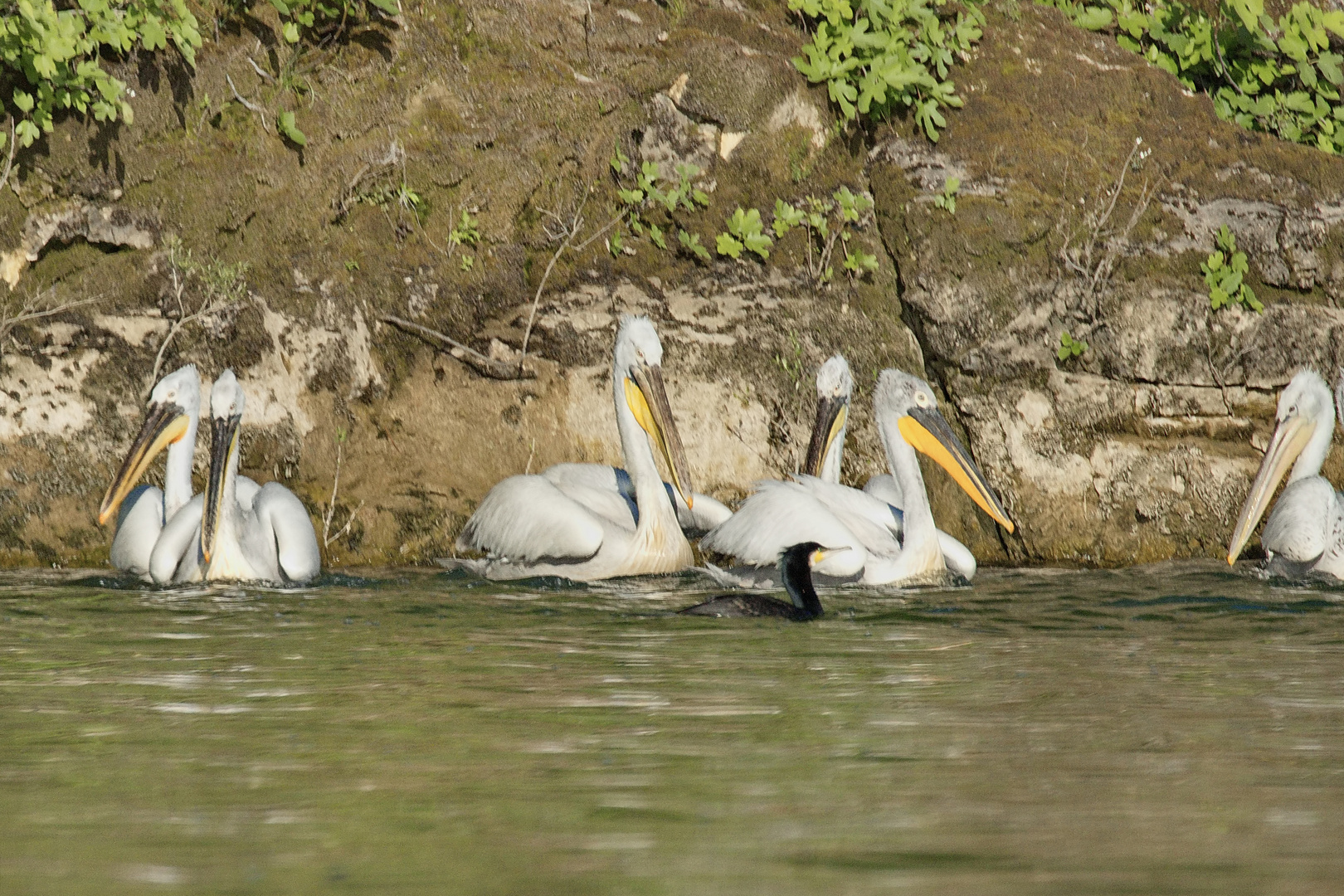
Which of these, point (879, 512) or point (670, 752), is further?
point (879, 512)

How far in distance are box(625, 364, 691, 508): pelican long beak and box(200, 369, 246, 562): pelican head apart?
6.29ft

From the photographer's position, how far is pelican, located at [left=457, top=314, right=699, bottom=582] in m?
7.35

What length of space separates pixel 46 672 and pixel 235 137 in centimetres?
496

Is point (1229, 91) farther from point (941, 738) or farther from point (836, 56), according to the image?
point (941, 738)

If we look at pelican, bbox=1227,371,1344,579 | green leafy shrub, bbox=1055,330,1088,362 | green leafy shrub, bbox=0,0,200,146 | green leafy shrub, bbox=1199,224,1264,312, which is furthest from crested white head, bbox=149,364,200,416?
green leafy shrub, bbox=1199,224,1264,312

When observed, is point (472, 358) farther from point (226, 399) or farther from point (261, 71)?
point (261, 71)

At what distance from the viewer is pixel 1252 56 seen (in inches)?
414

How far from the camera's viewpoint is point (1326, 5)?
34.8 ft

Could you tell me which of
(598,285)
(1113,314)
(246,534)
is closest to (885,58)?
(1113,314)

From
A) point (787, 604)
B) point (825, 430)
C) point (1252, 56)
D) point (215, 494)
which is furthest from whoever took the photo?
point (1252, 56)

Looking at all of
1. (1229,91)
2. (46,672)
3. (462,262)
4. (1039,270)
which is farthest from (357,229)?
(1229,91)

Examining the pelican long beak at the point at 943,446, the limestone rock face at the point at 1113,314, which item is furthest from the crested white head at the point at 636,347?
the limestone rock face at the point at 1113,314

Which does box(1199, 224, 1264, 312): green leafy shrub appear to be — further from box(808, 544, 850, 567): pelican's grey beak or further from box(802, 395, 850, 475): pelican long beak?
box(808, 544, 850, 567): pelican's grey beak

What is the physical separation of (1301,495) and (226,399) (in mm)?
5066
